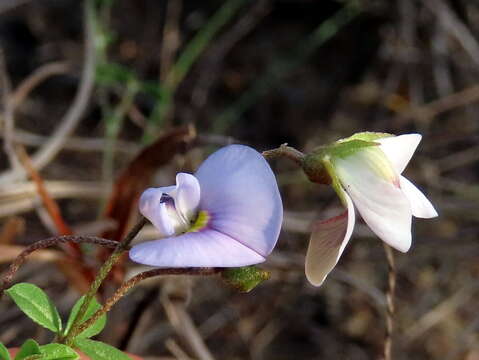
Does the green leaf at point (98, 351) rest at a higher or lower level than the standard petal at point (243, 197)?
lower

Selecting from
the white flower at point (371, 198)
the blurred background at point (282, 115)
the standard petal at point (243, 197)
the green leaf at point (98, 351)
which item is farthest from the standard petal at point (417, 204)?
the blurred background at point (282, 115)

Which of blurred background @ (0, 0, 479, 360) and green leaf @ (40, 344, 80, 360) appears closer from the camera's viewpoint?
green leaf @ (40, 344, 80, 360)

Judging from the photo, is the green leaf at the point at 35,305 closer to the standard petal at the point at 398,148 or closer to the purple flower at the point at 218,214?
the purple flower at the point at 218,214

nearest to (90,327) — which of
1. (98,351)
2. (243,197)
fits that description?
(98,351)

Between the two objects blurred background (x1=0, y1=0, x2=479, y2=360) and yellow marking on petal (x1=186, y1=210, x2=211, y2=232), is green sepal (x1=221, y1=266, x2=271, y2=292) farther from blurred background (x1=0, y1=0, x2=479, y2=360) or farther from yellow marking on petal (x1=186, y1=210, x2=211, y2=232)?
blurred background (x1=0, y1=0, x2=479, y2=360)

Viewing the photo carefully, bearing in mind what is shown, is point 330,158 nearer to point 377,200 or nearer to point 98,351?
point 377,200

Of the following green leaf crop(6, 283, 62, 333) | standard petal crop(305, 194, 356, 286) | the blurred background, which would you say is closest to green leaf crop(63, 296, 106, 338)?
green leaf crop(6, 283, 62, 333)

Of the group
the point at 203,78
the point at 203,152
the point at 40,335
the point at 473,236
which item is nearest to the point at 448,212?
the point at 473,236
